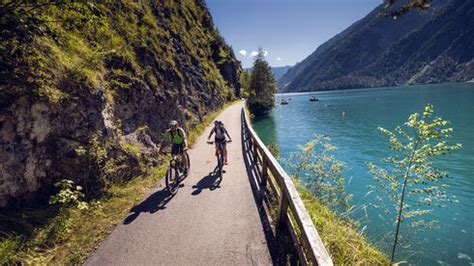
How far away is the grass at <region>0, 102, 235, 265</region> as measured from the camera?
4.47m

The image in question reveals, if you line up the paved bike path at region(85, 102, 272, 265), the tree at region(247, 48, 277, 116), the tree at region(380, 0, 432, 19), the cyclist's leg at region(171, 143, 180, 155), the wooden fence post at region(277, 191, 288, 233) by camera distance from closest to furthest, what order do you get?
1. the paved bike path at region(85, 102, 272, 265)
2. the wooden fence post at region(277, 191, 288, 233)
3. the tree at region(380, 0, 432, 19)
4. the cyclist's leg at region(171, 143, 180, 155)
5. the tree at region(247, 48, 277, 116)

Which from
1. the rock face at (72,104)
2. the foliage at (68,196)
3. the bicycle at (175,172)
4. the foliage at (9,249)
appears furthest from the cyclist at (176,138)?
the foliage at (9,249)

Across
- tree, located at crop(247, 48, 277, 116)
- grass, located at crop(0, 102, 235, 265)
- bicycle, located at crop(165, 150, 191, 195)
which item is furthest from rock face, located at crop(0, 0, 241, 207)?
tree, located at crop(247, 48, 277, 116)

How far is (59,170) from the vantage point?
6.49m

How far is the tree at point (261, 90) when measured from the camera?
47156 mm

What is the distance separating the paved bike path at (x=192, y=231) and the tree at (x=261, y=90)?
4030 cm

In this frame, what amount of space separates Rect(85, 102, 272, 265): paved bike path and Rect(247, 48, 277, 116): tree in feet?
132

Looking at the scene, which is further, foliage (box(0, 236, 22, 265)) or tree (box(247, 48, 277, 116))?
tree (box(247, 48, 277, 116))

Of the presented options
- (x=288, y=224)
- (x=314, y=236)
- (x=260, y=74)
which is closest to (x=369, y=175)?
(x=288, y=224)

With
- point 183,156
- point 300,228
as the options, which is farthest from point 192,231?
point 183,156

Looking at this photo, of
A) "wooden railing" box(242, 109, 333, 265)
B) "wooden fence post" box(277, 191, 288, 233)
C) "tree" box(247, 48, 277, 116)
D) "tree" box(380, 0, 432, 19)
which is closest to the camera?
"wooden railing" box(242, 109, 333, 265)

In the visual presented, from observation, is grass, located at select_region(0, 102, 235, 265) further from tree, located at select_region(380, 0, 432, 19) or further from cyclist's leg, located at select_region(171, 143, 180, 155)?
tree, located at select_region(380, 0, 432, 19)

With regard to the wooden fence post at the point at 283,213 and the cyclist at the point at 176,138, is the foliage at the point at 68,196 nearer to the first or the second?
the cyclist at the point at 176,138

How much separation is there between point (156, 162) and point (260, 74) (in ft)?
133
